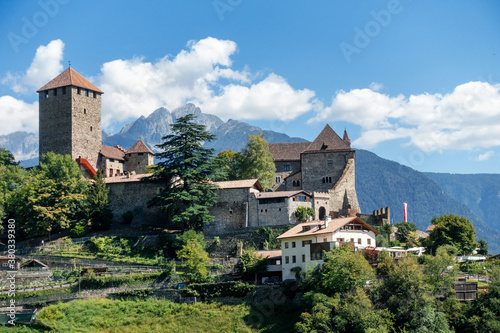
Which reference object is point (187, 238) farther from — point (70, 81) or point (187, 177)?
point (70, 81)

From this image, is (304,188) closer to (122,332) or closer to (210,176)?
(210,176)

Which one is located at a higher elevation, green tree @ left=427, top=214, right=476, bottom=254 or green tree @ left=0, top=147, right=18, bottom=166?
green tree @ left=0, top=147, right=18, bottom=166

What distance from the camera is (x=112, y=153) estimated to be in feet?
279

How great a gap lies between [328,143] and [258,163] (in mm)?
9210

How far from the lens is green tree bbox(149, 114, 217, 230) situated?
64.0m

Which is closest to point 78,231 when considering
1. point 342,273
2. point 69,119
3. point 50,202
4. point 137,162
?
point 50,202

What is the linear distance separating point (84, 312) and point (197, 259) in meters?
10.8

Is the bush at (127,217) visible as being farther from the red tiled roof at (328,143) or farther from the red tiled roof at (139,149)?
the red tiled roof at (328,143)

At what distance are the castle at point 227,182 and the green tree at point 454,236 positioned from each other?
31.4 ft

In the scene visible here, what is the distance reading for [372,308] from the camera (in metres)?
43.4

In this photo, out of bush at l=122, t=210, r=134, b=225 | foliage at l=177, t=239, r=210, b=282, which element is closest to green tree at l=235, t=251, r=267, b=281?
foliage at l=177, t=239, r=210, b=282

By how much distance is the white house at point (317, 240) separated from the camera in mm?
50531

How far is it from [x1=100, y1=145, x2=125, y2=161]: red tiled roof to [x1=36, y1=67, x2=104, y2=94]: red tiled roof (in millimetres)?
7885

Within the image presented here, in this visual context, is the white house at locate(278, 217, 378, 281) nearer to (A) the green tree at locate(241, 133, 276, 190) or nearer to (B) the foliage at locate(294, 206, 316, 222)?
(B) the foliage at locate(294, 206, 316, 222)
